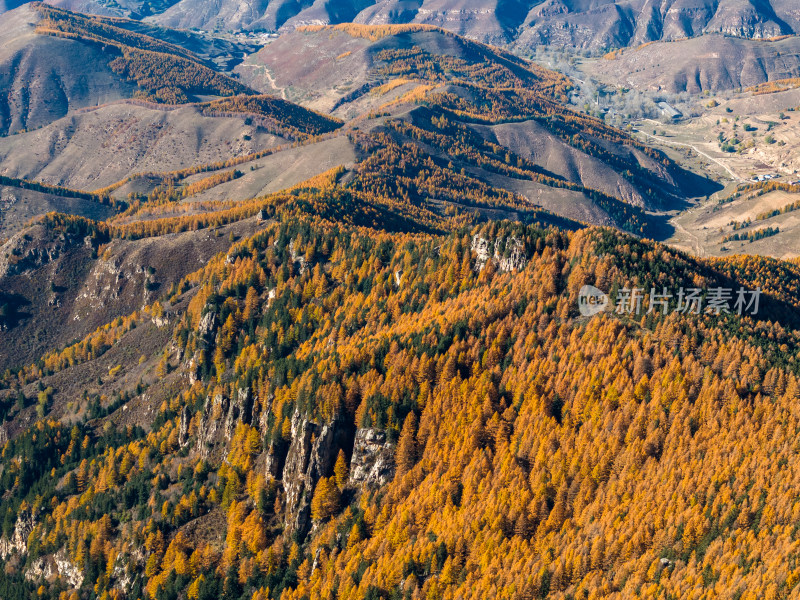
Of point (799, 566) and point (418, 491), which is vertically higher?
point (799, 566)

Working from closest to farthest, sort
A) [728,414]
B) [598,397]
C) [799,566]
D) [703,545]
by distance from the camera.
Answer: [799,566], [703,545], [728,414], [598,397]

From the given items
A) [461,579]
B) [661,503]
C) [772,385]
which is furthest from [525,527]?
[772,385]

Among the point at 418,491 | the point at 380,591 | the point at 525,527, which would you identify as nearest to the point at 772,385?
the point at 525,527

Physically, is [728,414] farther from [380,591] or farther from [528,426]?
[380,591]

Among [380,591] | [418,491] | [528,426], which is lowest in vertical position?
[380,591]

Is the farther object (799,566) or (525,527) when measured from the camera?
(525,527)

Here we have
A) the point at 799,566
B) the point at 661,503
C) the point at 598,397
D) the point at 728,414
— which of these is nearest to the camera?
the point at 799,566

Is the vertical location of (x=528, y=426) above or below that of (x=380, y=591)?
above

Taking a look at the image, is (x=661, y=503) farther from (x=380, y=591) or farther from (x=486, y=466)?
(x=380, y=591)

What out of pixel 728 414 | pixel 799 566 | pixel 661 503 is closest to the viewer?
pixel 799 566
